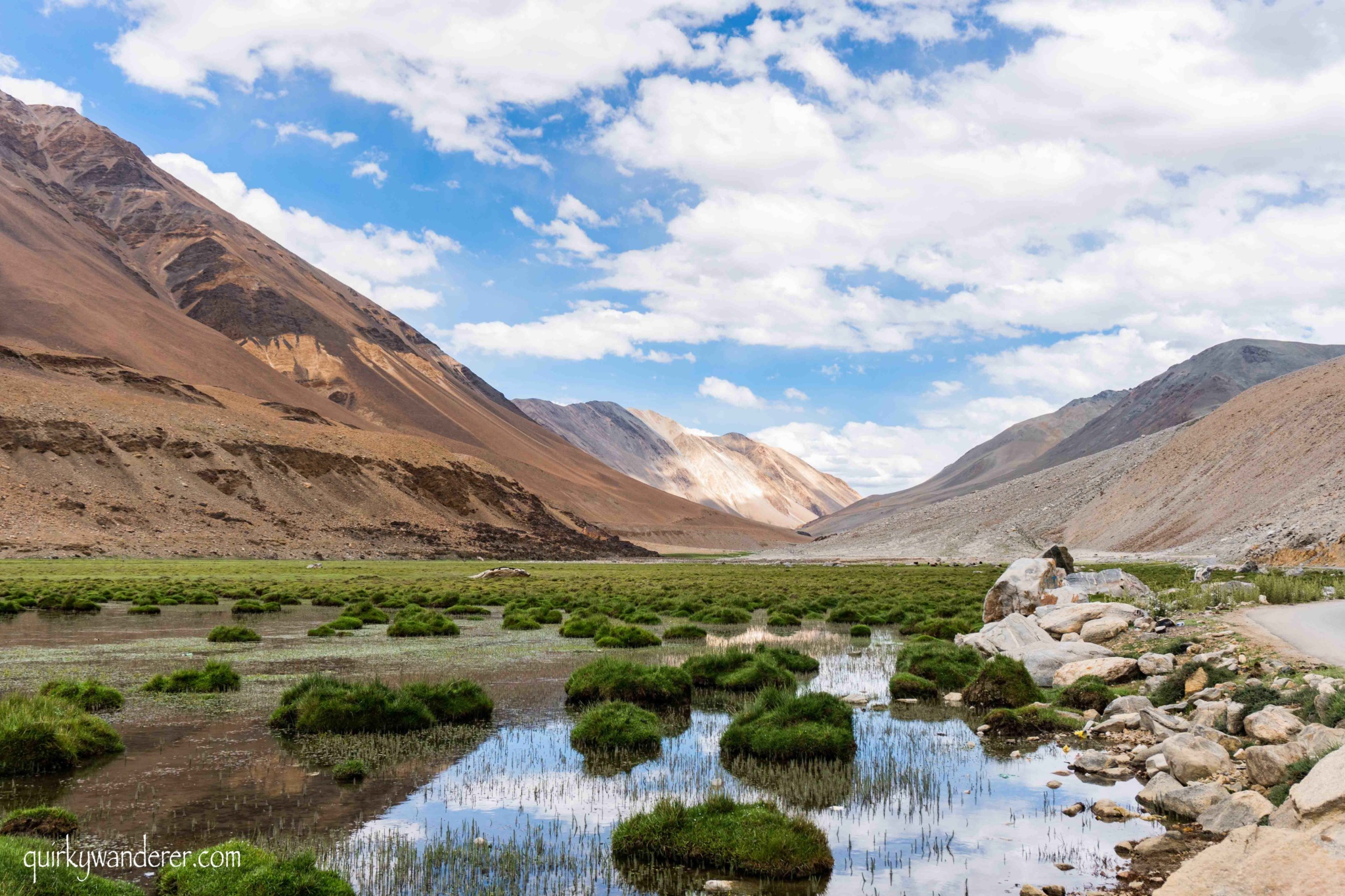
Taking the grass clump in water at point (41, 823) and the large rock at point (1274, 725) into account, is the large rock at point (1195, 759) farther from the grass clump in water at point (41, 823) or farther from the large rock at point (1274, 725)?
the grass clump in water at point (41, 823)

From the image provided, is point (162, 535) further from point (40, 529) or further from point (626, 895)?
point (626, 895)

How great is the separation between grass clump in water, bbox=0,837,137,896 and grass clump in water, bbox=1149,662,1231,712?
15.1 m

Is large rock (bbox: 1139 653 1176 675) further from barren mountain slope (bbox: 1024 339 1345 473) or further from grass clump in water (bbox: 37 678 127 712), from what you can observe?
barren mountain slope (bbox: 1024 339 1345 473)

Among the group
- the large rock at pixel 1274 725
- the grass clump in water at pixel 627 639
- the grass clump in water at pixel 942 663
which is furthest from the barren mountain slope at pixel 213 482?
the large rock at pixel 1274 725

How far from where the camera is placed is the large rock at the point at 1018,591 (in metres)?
27.2

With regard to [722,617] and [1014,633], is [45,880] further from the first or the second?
[722,617]

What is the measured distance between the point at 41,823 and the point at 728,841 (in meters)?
6.73

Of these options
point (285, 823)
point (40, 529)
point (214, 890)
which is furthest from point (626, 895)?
point (40, 529)

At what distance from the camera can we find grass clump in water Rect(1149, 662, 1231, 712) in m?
14.6

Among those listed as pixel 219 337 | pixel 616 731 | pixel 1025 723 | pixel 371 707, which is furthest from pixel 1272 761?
pixel 219 337

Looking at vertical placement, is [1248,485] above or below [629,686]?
above

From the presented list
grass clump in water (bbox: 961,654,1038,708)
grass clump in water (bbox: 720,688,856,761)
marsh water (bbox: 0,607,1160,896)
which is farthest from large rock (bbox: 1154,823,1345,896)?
grass clump in water (bbox: 961,654,1038,708)

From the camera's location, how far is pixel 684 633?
27766 mm

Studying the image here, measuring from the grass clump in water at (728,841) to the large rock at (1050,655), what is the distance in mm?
11497
